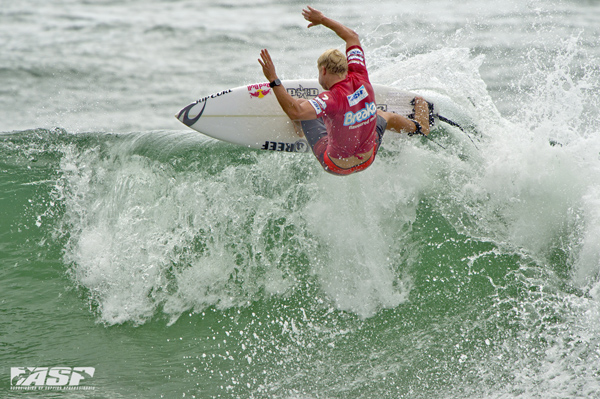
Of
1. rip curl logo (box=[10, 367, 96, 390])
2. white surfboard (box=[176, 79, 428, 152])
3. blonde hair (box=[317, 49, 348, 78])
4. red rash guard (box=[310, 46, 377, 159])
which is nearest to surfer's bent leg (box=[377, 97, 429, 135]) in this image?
red rash guard (box=[310, 46, 377, 159])

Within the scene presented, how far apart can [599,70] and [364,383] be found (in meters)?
7.05

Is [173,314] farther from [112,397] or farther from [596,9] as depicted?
[596,9]

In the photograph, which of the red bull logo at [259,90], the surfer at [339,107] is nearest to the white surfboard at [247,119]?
the red bull logo at [259,90]

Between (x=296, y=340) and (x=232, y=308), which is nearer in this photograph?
(x=296, y=340)

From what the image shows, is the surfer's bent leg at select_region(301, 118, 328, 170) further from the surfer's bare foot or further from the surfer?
the surfer's bare foot

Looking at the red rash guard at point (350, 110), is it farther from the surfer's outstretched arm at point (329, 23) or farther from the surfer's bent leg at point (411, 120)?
the surfer's bent leg at point (411, 120)

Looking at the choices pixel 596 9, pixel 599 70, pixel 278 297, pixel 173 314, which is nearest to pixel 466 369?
pixel 278 297

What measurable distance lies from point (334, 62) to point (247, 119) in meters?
1.37

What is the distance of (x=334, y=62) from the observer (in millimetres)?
3383

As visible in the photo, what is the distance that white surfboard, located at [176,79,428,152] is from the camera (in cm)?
451

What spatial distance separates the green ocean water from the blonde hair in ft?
4.10

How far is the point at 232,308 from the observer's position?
4.15m

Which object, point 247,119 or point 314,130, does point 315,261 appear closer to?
point 314,130

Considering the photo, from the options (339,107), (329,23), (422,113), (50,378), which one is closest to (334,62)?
(339,107)
